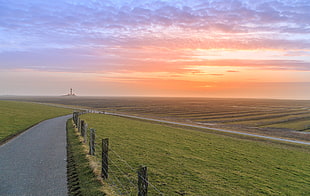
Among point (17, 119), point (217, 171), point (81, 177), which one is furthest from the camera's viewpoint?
point (17, 119)

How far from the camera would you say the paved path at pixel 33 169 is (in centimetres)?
941

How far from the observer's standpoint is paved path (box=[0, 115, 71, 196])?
9406 millimetres

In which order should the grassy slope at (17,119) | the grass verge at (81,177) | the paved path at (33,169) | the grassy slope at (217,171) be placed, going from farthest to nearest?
the grassy slope at (17,119), the grassy slope at (217,171), the paved path at (33,169), the grass verge at (81,177)

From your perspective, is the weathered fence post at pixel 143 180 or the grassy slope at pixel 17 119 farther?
the grassy slope at pixel 17 119

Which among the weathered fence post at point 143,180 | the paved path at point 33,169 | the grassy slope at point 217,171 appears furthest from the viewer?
the grassy slope at point 217,171

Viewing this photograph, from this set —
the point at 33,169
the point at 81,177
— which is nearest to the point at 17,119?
the point at 33,169

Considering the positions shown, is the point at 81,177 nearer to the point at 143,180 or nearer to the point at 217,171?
the point at 143,180

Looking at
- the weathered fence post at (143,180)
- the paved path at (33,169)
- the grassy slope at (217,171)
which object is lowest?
the grassy slope at (217,171)

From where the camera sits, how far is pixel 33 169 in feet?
39.5

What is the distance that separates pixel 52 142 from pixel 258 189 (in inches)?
669

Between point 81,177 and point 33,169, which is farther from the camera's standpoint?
point 33,169

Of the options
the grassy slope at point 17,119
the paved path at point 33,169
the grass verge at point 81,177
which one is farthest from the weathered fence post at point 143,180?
the grassy slope at point 17,119

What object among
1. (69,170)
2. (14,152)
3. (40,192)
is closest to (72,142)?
(14,152)

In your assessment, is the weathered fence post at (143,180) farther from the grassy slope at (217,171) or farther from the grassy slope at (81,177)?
the grassy slope at (217,171)
